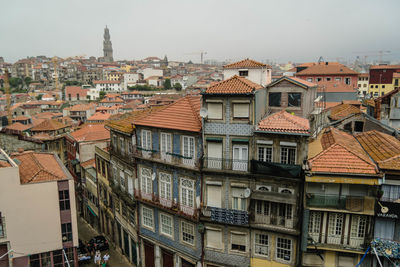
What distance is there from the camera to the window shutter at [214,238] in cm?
2155

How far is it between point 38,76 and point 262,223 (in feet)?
710

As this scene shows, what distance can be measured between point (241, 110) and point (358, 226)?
1004 centimetres

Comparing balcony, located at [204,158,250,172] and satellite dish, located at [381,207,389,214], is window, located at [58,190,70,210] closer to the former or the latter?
balcony, located at [204,158,250,172]

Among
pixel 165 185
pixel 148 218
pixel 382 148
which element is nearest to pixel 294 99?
pixel 382 148

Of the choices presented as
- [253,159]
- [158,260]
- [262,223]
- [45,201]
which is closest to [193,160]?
[253,159]

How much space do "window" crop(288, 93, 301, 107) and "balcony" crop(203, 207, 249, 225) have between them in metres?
9.22

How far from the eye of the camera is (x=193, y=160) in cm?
2130

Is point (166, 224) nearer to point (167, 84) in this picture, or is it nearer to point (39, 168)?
point (39, 168)

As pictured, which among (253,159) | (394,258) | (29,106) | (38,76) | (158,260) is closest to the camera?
(394,258)

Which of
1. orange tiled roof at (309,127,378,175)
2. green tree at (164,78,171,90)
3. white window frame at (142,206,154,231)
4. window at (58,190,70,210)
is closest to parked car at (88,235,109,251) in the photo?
white window frame at (142,206,154,231)

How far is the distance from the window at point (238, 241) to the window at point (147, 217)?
24.2 ft

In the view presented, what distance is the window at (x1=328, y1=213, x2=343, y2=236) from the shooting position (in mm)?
17938

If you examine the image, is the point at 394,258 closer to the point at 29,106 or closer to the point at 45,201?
the point at 45,201

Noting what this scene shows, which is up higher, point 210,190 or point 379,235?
point 210,190
